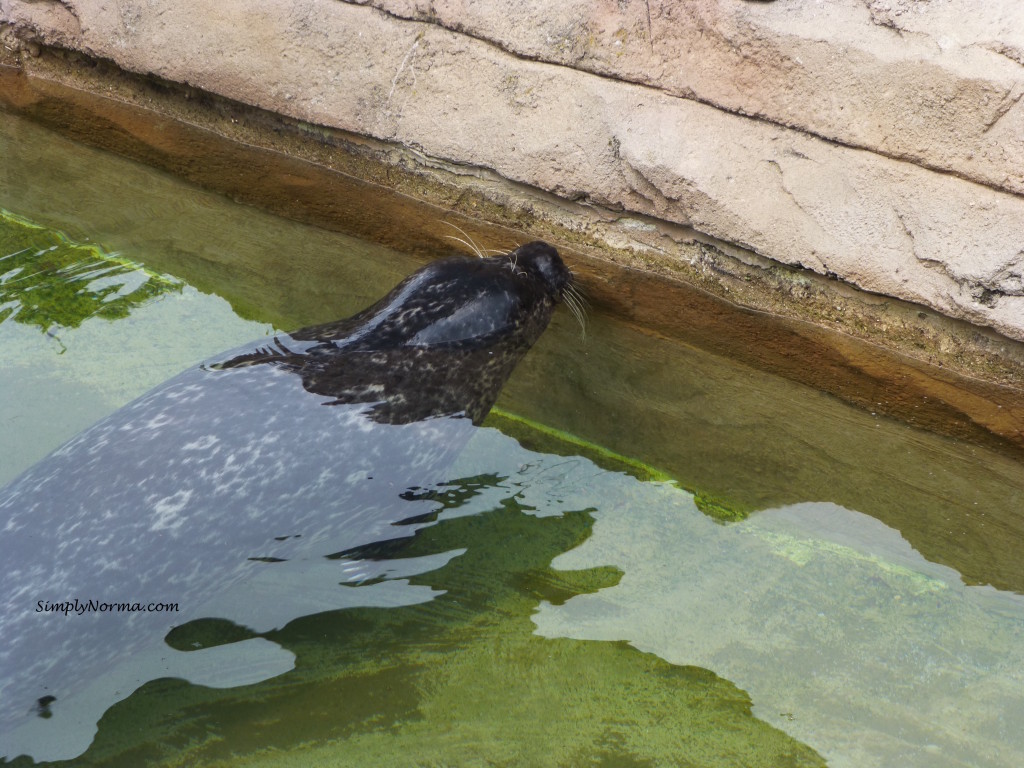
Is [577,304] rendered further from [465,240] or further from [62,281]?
[62,281]

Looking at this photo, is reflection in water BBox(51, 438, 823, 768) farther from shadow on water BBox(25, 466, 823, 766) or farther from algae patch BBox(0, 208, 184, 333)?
algae patch BBox(0, 208, 184, 333)

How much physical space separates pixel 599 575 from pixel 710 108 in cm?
224

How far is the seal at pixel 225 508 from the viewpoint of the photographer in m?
2.64

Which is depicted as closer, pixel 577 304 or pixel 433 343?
pixel 433 343

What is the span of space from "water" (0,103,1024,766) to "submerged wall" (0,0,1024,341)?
615 mm

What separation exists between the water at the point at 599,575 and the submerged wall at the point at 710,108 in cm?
62

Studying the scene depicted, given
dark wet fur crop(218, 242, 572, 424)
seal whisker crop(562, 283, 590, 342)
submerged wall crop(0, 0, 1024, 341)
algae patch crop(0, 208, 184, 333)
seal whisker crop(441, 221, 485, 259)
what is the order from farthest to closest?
seal whisker crop(441, 221, 485, 259) → seal whisker crop(562, 283, 590, 342) → algae patch crop(0, 208, 184, 333) → submerged wall crop(0, 0, 1024, 341) → dark wet fur crop(218, 242, 572, 424)

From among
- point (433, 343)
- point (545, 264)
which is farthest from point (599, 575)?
point (545, 264)

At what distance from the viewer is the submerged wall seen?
394 centimetres

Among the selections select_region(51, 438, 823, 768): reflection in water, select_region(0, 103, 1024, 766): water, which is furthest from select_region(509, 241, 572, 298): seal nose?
select_region(51, 438, 823, 768): reflection in water

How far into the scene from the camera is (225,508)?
2.91 meters

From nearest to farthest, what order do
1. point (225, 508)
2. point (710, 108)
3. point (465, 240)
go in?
point (225, 508) < point (710, 108) < point (465, 240)

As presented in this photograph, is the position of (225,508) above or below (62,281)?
below

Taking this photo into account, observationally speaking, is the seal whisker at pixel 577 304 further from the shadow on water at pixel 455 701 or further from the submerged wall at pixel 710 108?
the shadow on water at pixel 455 701
